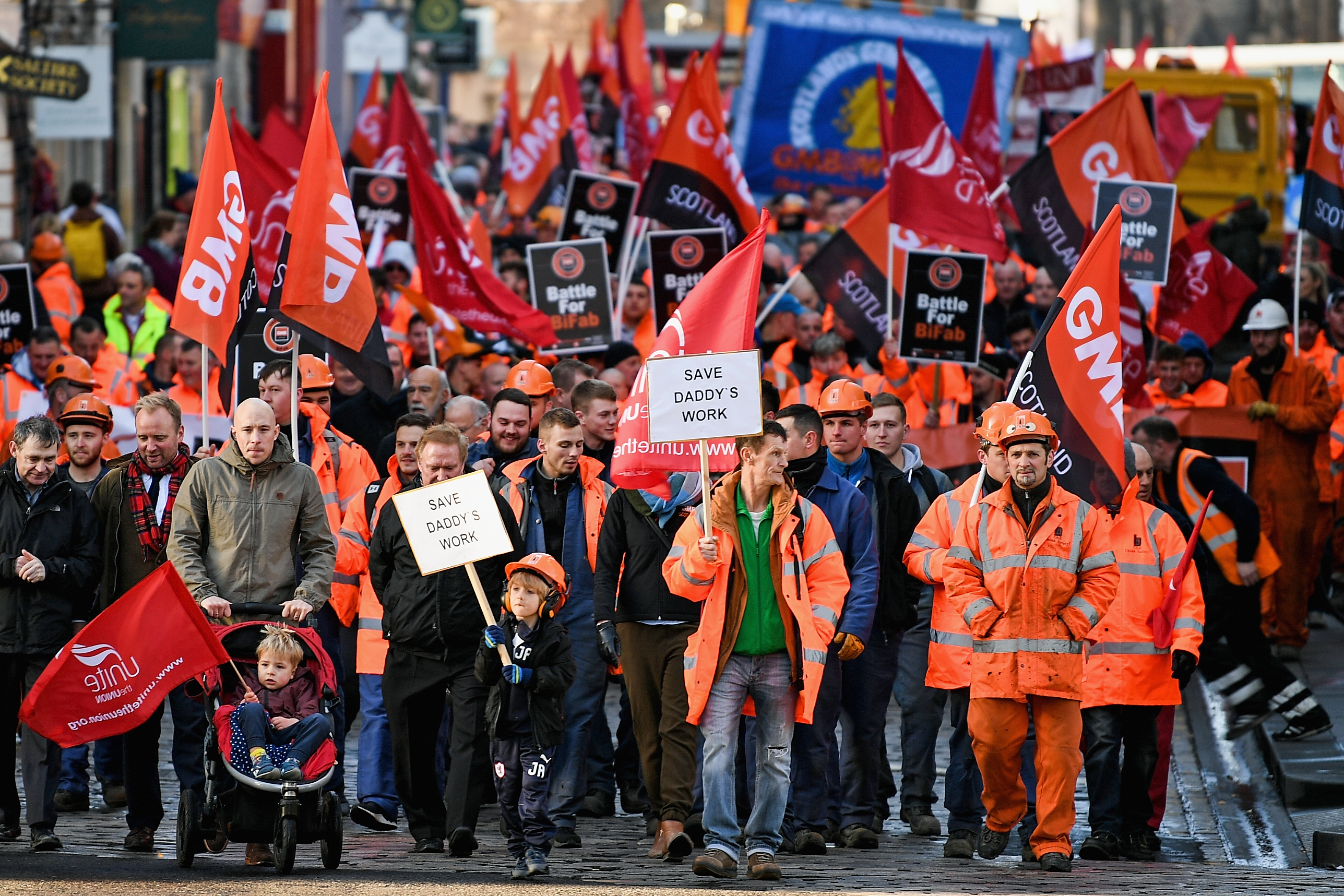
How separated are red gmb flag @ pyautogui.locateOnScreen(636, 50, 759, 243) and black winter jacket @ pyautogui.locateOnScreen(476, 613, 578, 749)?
7.20 meters

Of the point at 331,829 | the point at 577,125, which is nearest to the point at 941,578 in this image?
the point at 331,829

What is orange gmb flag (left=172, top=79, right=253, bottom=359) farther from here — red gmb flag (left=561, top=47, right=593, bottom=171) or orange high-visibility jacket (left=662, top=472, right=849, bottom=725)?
red gmb flag (left=561, top=47, right=593, bottom=171)

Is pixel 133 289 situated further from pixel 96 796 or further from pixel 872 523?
pixel 872 523

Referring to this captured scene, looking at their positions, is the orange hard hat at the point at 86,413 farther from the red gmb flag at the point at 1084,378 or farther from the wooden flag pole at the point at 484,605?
the red gmb flag at the point at 1084,378

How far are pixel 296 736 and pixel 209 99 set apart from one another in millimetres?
33199

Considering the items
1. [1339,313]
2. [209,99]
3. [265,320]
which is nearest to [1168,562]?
[265,320]

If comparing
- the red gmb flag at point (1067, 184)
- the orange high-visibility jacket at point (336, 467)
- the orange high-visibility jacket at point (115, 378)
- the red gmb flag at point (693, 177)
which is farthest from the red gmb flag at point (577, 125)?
the orange high-visibility jacket at point (336, 467)

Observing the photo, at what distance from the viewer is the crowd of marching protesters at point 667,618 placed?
358 inches

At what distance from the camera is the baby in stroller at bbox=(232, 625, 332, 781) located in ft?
29.2

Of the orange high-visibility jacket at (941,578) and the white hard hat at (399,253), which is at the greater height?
the white hard hat at (399,253)

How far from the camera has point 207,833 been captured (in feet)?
29.6

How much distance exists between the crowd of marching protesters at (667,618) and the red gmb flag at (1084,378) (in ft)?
0.48

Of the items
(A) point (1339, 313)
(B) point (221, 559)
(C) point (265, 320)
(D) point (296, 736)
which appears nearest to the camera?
(D) point (296, 736)

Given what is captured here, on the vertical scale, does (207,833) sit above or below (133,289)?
below
